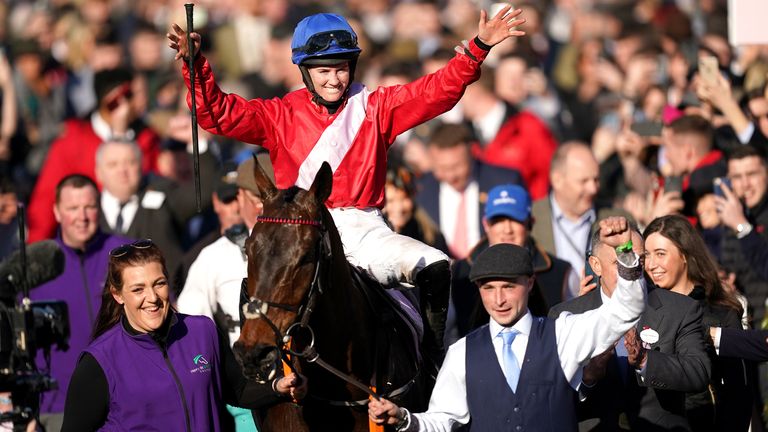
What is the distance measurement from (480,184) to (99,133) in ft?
13.4

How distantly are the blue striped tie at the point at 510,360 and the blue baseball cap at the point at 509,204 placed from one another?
12.3 ft

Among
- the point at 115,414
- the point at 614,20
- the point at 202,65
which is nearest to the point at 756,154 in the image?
the point at 202,65

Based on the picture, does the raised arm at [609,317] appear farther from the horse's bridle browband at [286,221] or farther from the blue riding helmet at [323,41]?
the blue riding helmet at [323,41]

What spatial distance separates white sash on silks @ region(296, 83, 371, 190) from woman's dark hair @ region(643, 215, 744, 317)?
209cm

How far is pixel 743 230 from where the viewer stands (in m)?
11.0

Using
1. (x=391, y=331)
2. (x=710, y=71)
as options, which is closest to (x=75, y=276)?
(x=391, y=331)

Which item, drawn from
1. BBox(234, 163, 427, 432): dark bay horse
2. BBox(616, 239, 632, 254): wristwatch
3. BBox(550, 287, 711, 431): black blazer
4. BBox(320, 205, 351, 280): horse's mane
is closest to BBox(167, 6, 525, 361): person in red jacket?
BBox(234, 163, 427, 432): dark bay horse

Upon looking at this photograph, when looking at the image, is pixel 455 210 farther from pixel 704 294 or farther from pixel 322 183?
pixel 322 183

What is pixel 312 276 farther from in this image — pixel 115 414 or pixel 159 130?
pixel 159 130

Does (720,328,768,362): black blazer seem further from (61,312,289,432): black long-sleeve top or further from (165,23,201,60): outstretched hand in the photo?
(165,23,201,60): outstretched hand

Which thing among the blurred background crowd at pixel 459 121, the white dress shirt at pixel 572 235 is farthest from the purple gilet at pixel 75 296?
the white dress shirt at pixel 572 235

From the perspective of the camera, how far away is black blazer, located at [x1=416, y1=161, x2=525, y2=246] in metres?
13.2

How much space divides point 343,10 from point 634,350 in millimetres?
16949

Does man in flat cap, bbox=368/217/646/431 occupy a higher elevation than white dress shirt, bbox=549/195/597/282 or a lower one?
lower
